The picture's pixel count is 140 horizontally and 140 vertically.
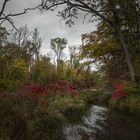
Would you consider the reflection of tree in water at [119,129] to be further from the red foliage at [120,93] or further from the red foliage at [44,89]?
the red foliage at [120,93]

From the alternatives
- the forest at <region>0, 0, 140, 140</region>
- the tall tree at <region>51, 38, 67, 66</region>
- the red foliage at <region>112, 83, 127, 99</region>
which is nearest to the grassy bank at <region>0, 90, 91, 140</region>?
the forest at <region>0, 0, 140, 140</region>

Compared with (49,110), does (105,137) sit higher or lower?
lower

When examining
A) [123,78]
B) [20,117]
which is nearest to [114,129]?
[20,117]

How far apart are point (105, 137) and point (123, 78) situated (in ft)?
42.7

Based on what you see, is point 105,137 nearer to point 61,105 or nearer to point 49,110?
point 49,110

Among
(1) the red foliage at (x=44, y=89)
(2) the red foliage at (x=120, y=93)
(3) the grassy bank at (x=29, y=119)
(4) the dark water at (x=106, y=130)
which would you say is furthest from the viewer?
(2) the red foliage at (x=120, y=93)

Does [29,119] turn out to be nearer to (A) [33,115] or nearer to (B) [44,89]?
(A) [33,115]

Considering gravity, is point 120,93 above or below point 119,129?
above

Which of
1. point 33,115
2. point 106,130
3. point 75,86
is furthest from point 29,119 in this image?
point 75,86

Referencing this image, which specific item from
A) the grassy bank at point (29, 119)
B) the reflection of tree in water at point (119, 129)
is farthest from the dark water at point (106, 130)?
the grassy bank at point (29, 119)

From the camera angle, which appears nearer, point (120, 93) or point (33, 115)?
point (33, 115)

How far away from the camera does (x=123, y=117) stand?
1498 centimetres

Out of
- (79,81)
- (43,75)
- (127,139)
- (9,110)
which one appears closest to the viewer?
(9,110)

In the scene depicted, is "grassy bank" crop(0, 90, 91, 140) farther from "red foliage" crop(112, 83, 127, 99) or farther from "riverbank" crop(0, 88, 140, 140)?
"red foliage" crop(112, 83, 127, 99)
